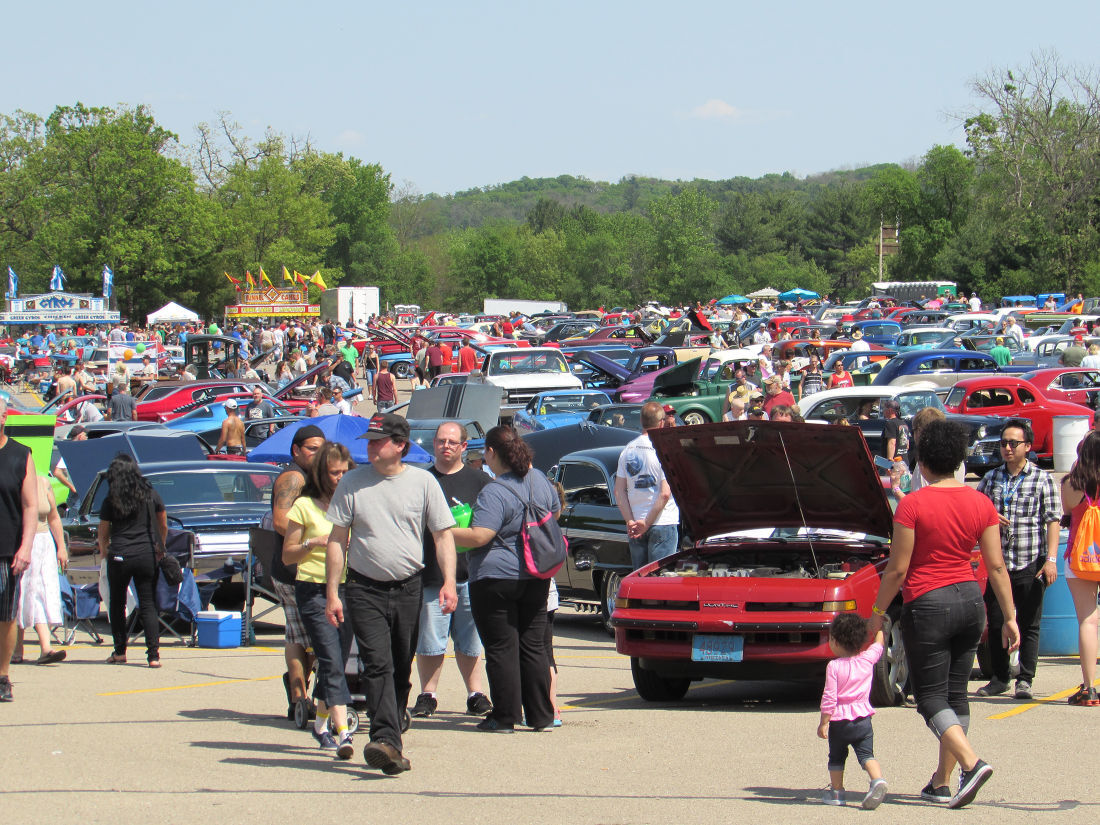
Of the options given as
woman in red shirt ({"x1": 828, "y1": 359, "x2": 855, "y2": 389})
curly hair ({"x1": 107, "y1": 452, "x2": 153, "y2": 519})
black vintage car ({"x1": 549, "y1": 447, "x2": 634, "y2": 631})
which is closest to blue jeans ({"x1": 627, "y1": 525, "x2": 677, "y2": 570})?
black vintage car ({"x1": 549, "y1": 447, "x2": 634, "y2": 631})

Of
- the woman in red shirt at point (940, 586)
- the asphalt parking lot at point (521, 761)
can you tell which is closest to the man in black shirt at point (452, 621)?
the asphalt parking lot at point (521, 761)

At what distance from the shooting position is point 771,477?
8.54m

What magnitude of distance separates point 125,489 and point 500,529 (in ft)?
13.2

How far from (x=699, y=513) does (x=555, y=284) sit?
114 m

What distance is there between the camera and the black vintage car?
11617 mm

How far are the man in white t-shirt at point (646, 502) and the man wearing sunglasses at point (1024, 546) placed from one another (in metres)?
2.69

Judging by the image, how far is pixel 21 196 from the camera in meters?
87.0

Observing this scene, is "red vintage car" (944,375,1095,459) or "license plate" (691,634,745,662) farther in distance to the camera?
"red vintage car" (944,375,1095,459)

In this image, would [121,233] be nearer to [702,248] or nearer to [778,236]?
[702,248]

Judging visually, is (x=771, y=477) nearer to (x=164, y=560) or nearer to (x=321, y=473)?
(x=321, y=473)

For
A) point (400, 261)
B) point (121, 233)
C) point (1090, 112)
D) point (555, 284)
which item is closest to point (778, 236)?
point (555, 284)

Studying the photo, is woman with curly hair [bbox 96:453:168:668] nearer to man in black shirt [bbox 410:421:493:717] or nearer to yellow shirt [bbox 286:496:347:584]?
man in black shirt [bbox 410:421:493:717]

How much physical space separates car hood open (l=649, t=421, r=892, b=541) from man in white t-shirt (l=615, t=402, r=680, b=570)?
119 centimetres

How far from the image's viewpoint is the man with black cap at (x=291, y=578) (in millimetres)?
7254
